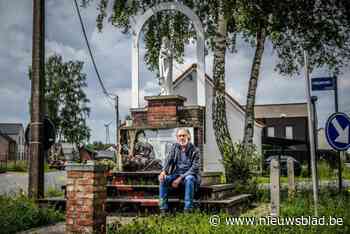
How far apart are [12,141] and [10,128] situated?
7220mm

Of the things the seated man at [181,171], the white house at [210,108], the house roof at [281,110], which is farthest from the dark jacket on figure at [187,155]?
the house roof at [281,110]

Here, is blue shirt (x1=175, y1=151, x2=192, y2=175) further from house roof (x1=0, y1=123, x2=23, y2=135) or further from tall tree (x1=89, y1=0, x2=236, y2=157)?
house roof (x1=0, y1=123, x2=23, y2=135)

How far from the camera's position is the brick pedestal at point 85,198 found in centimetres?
638

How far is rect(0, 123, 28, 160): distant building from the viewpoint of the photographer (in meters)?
83.5

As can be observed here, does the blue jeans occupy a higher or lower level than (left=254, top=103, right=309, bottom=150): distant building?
lower

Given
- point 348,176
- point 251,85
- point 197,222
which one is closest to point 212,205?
point 197,222

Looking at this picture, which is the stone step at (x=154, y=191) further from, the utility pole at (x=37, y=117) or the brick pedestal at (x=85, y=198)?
the brick pedestal at (x=85, y=198)

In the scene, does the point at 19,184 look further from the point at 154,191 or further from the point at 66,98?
the point at 66,98

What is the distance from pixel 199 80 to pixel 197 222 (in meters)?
5.82

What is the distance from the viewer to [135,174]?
10914mm

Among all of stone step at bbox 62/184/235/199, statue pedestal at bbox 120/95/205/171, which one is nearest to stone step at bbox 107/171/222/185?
stone step at bbox 62/184/235/199

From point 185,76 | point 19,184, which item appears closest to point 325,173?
point 185,76

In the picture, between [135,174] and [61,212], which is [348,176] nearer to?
[135,174]

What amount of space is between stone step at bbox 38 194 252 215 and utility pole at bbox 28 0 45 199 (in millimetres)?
347
